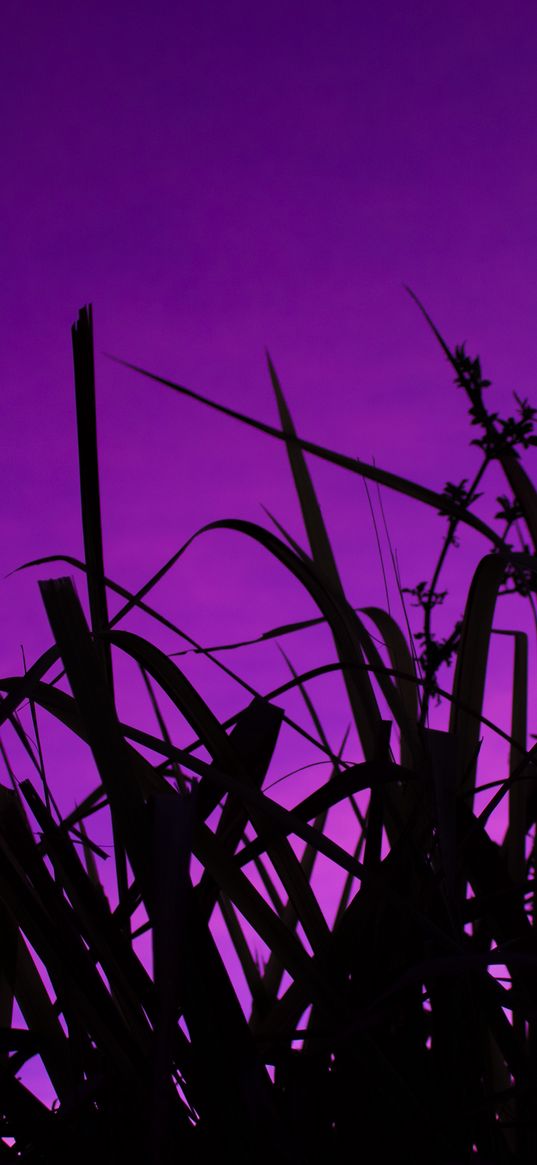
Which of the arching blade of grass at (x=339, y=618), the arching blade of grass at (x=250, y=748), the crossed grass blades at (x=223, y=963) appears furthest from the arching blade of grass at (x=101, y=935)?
the arching blade of grass at (x=339, y=618)

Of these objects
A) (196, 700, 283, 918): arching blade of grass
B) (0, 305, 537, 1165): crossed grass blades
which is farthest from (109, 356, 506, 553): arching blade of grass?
(196, 700, 283, 918): arching blade of grass

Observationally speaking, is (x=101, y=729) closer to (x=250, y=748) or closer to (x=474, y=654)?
(x=250, y=748)

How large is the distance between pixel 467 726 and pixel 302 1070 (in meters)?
0.29

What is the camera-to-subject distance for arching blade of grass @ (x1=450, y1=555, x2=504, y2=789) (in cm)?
71

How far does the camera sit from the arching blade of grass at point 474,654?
0.71 m

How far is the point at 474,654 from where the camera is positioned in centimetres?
72

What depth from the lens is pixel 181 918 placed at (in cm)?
39

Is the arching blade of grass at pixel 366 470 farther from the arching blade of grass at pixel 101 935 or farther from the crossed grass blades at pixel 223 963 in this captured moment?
the arching blade of grass at pixel 101 935

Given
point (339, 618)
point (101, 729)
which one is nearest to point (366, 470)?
point (339, 618)

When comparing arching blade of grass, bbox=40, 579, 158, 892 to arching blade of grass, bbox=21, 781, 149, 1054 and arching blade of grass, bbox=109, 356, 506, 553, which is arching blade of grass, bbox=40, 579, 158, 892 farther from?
arching blade of grass, bbox=109, 356, 506, 553

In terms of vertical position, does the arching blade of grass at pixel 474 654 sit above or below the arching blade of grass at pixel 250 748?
above

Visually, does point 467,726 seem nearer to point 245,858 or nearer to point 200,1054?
point 245,858

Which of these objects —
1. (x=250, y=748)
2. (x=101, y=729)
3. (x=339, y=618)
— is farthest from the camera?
(x=339, y=618)

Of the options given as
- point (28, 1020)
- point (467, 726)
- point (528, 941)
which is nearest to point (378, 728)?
point (467, 726)
